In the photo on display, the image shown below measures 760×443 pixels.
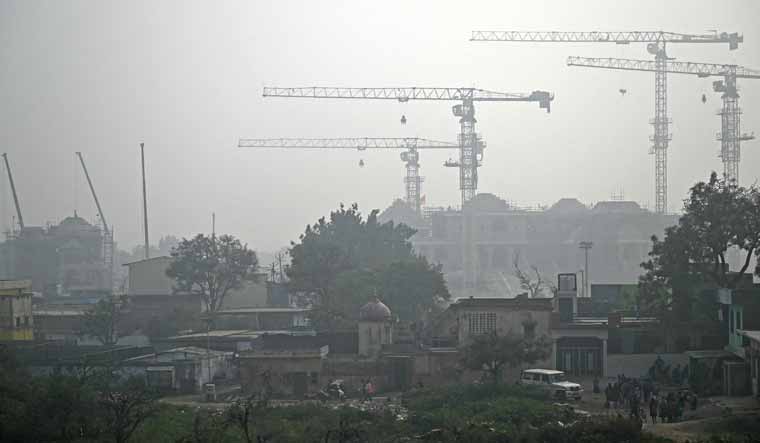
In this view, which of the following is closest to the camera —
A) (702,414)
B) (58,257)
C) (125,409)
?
(125,409)

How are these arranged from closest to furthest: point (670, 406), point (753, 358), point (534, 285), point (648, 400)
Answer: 1. point (670, 406)
2. point (648, 400)
3. point (753, 358)
4. point (534, 285)

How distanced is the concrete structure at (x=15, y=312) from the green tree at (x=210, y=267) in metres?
7.45

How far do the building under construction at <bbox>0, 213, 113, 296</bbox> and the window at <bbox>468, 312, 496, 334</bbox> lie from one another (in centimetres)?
6054

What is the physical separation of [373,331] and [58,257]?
6206 cm

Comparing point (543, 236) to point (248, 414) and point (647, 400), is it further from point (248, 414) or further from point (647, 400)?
point (248, 414)

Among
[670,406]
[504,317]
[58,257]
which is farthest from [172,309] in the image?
[58,257]

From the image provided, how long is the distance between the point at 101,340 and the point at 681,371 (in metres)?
25.7

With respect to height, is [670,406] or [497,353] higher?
[497,353]

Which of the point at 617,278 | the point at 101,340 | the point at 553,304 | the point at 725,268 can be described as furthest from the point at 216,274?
the point at 617,278

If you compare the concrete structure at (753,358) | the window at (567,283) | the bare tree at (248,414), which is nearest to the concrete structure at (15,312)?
the bare tree at (248,414)

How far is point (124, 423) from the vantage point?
2598 cm

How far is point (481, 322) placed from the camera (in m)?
37.0

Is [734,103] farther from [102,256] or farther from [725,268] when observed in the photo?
[725,268]

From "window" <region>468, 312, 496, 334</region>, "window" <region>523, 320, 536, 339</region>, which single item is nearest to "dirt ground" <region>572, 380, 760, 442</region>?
"window" <region>523, 320, 536, 339</region>
